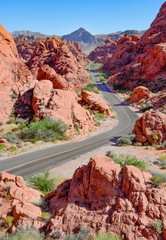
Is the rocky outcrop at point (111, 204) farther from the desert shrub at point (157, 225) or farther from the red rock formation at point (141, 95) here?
the red rock formation at point (141, 95)

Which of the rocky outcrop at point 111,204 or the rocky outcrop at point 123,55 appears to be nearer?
the rocky outcrop at point 111,204

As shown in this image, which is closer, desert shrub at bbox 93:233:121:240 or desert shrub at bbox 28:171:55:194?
desert shrub at bbox 93:233:121:240

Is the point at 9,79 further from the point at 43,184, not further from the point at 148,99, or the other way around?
the point at 148,99

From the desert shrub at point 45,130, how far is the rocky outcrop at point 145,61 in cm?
4070

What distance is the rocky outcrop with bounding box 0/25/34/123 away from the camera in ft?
107

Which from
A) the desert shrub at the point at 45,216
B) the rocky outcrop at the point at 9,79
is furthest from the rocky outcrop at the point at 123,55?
the desert shrub at the point at 45,216

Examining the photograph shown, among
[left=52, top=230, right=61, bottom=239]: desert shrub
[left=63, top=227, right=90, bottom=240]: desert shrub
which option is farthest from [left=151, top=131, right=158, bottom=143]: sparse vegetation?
[left=52, top=230, right=61, bottom=239]: desert shrub

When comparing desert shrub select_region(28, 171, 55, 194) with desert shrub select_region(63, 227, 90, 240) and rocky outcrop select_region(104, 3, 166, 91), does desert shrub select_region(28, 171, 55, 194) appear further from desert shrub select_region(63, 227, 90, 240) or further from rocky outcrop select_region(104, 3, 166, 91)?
rocky outcrop select_region(104, 3, 166, 91)

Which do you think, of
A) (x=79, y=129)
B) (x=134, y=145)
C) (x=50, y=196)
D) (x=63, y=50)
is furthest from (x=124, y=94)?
(x=50, y=196)

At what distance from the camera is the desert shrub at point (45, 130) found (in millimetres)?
26172

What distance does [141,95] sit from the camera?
2368 inches

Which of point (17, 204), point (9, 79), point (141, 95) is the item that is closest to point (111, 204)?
point (17, 204)

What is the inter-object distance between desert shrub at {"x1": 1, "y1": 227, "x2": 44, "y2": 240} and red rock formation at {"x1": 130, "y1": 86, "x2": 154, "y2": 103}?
2096 inches

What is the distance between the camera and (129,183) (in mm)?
8055
